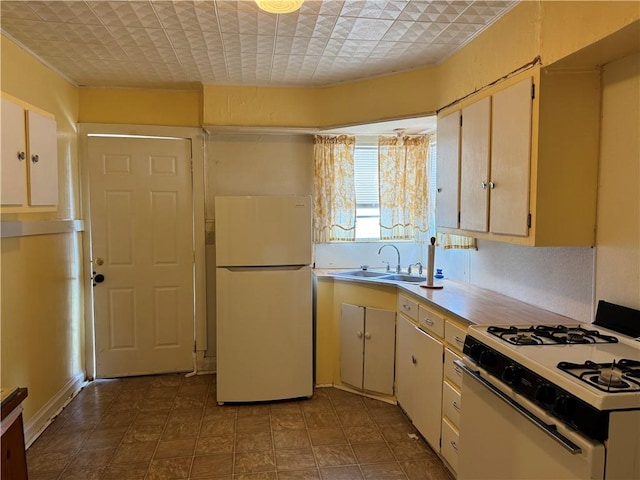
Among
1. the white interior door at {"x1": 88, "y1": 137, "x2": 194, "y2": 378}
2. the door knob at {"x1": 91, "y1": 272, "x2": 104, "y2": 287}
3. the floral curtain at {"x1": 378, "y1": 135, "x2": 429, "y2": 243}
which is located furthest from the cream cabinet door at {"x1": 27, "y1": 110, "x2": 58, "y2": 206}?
the floral curtain at {"x1": 378, "y1": 135, "x2": 429, "y2": 243}

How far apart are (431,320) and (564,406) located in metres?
1.24

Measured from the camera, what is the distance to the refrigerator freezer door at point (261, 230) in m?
3.07

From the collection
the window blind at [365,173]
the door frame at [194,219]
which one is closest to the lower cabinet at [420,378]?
the window blind at [365,173]

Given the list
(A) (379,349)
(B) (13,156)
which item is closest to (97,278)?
(B) (13,156)

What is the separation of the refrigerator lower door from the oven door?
148 centimetres

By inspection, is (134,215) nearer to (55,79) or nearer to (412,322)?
(55,79)

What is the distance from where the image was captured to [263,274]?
10.3ft

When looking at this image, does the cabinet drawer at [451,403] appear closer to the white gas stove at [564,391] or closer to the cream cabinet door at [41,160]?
the white gas stove at [564,391]

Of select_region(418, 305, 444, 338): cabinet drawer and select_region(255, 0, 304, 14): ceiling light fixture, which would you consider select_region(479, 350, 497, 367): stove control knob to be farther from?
select_region(255, 0, 304, 14): ceiling light fixture

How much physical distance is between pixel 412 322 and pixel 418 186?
1.40 meters

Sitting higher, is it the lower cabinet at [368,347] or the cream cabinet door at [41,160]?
the cream cabinet door at [41,160]

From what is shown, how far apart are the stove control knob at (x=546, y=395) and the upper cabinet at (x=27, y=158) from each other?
2.18m

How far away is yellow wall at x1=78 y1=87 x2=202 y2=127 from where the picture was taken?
11.6 feet

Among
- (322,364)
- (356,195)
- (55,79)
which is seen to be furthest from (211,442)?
(55,79)
